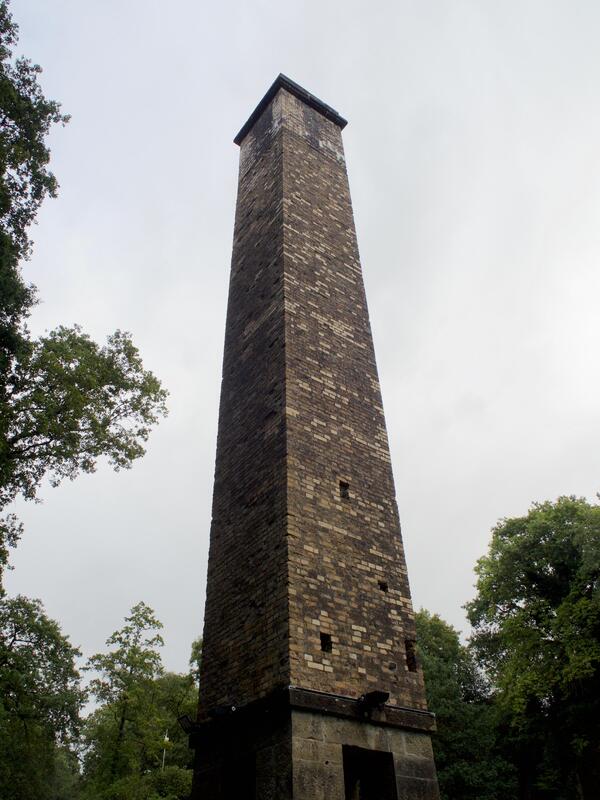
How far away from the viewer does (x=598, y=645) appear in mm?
17797

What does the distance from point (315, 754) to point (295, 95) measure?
15217mm

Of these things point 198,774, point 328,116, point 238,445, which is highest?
point 328,116

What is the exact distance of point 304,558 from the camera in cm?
786

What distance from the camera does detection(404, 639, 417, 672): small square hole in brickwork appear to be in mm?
8109

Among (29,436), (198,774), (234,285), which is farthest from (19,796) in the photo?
(234,285)

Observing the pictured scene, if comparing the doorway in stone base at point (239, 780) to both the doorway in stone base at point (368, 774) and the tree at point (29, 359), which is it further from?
the tree at point (29, 359)

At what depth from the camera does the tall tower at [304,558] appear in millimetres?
6938

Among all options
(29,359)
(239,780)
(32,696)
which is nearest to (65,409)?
A: (29,359)

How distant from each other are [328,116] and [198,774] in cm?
1545

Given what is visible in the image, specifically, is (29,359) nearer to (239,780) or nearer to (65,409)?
(65,409)

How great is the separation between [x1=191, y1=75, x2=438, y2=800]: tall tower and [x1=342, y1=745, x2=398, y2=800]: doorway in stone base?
2cm

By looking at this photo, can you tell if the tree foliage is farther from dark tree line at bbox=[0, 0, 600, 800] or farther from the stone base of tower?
the stone base of tower

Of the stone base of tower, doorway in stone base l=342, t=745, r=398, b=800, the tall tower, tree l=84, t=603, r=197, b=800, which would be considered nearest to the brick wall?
the tall tower

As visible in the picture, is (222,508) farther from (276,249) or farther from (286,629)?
(276,249)
